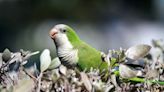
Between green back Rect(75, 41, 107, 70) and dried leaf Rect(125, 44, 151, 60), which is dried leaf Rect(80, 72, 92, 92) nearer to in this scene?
dried leaf Rect(125, 44, 151, 60)

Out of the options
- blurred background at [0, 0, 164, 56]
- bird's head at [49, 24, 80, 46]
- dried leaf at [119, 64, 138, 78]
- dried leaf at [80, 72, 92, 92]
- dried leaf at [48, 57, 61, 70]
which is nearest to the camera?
dried leaf at [80, 72, 92, 92]

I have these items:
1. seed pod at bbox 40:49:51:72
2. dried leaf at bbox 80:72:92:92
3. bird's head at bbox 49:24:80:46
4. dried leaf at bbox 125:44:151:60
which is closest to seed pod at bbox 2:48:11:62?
seed pod at bbox 40:49:51:72

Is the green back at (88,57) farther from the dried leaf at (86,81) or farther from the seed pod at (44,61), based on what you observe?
the dried leaf at (86,81)

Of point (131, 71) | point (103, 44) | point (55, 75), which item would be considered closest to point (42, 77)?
point (55, 75)

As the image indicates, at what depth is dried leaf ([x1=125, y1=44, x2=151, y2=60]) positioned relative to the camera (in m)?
1.78

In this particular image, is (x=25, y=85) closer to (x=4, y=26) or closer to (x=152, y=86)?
(x=152, y=86)

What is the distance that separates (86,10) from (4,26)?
2030mm

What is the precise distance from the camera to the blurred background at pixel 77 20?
11.9m

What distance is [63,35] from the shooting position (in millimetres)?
2453

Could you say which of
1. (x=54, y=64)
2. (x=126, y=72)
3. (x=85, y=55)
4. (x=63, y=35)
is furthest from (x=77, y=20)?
(x=126, y=72)

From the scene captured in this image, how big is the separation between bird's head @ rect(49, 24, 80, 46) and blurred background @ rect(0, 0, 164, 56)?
8942 mm

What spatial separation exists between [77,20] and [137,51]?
10.8 m

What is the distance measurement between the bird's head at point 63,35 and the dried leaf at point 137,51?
24.5 inches

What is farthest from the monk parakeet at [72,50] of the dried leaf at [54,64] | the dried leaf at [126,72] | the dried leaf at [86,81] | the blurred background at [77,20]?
the blurred background at [77,20]
